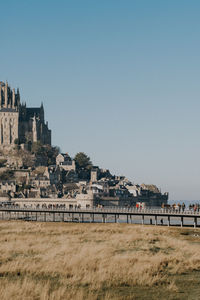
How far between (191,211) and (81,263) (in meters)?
58.8

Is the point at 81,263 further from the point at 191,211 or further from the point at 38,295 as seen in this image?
the point at 191,211

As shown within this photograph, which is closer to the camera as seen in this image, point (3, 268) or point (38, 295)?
point (38, 295)

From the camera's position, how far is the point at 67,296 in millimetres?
28094

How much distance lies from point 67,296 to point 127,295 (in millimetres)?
3678

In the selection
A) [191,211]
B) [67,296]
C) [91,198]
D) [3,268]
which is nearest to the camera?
[67,296]

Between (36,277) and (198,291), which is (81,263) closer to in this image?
(36,277)

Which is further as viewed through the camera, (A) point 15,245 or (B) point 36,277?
(A) point 15,245

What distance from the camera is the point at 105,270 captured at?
119ft

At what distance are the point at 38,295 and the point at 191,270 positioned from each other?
1430cm

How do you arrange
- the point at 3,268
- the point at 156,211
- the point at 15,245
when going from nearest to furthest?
the point at 3,268 → the point at 15,245 → the point at 156,211

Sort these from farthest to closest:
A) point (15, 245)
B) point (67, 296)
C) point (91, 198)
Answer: point (91, 198), point (15, 245), point (67, 296)

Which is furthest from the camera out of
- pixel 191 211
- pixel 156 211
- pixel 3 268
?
pixel 156 211

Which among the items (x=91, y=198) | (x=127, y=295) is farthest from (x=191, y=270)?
(x=91, y=198)

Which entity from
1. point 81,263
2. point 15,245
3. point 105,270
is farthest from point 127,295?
point 15,245
